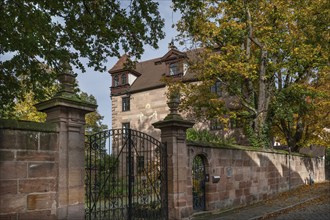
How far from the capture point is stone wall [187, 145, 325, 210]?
11.6 m

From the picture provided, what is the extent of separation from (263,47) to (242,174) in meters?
7.58

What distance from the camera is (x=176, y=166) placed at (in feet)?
33.2

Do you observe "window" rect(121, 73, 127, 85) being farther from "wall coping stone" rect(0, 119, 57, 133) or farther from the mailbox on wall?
"wall coping stone" rect(0, 119, 57, 133)

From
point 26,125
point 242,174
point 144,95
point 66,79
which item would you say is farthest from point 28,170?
point 144,95

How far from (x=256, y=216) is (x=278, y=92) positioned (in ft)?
36.9

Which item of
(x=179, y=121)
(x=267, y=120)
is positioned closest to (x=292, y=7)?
(x=267, y=120)

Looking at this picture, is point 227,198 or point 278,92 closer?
point 227,198

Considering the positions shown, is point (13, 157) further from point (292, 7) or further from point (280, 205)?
point (292, 7)

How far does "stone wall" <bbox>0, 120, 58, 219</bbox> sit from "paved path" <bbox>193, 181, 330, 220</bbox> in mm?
5249

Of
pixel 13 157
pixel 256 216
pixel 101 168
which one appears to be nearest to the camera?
pixel 13 157

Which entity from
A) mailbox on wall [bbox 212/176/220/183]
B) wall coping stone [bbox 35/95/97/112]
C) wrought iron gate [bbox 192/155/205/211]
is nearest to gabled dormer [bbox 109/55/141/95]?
wrought iron gate [bbox 192/155/205/211]

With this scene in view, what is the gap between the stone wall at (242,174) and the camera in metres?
11.6

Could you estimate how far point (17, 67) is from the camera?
11.5 m

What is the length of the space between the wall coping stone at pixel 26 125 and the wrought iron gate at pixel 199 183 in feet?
18.7
